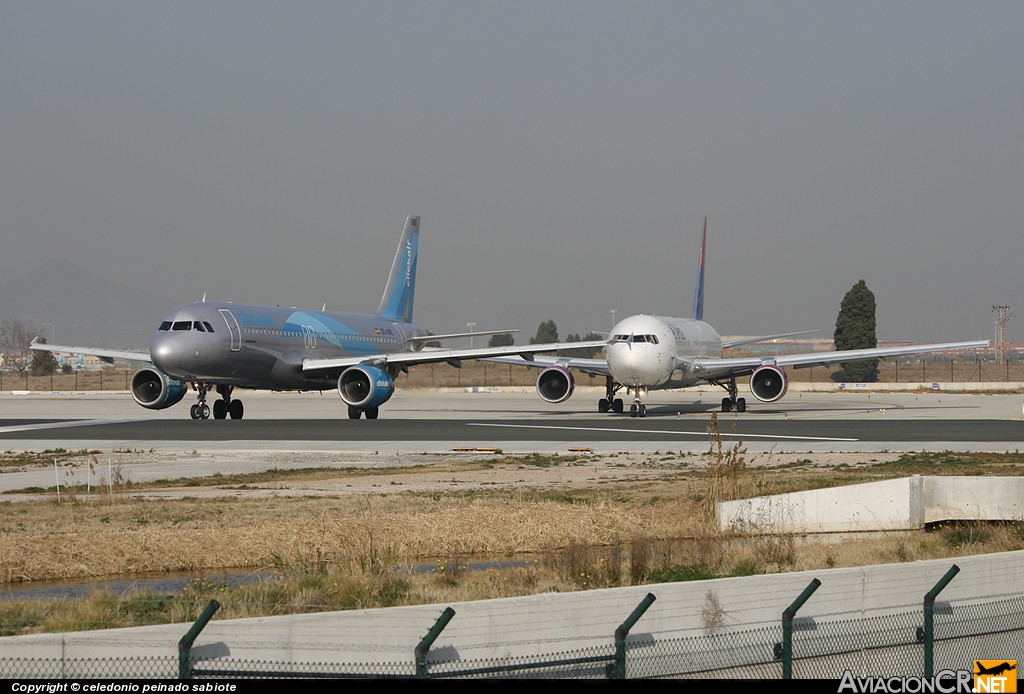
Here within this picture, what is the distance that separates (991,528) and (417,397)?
56.2m

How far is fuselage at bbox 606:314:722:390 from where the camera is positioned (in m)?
52.7

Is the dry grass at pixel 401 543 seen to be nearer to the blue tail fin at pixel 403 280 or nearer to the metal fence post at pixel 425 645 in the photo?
the metal fence post at pixel 425 645

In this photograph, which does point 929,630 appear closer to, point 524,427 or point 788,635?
point 788,635

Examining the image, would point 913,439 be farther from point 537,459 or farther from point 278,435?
point 278,435

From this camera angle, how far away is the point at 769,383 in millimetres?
55312

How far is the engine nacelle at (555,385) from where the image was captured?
58.2 metres

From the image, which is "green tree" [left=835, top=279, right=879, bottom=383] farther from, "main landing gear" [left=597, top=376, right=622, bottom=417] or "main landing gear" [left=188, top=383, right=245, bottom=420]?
"main landing gear" [left=188, top=383, right=245, bottom=420]

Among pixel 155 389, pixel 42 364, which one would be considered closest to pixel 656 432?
pixel 155 389

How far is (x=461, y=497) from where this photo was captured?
23.4 metres

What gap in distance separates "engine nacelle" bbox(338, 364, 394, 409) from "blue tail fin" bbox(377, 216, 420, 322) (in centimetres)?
1329

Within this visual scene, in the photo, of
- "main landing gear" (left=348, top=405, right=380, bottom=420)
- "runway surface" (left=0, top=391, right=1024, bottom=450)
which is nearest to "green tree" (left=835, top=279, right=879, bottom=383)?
"runway surface" (left=0, top=391, right=1024, bottom=450)

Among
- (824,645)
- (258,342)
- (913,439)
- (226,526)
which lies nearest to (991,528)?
(824,645)

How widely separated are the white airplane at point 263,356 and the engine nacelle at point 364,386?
1.5 inches

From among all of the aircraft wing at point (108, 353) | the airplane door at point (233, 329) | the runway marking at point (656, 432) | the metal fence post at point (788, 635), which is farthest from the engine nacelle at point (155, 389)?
the metal fence post at point (788, 635)
